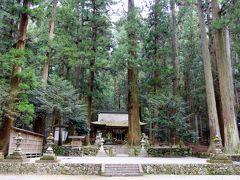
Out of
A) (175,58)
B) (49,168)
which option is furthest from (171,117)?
(49,168)

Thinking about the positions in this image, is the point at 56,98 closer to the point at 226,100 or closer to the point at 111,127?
the point at 226,100

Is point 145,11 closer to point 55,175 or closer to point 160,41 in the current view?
point 160,41

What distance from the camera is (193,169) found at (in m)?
7.81

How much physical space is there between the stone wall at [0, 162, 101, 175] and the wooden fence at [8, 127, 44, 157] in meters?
1.87

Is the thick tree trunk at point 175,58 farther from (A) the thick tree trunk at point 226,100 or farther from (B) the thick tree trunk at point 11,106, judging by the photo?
(B) the thick tree trunk at point 11,106

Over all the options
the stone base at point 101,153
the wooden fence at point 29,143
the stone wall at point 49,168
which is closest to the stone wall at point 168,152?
the stone base at point 101,153

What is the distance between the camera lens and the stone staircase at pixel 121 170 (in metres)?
7.45

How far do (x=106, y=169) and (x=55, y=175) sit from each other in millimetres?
1574

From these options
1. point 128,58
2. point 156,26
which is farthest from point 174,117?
point 156,26

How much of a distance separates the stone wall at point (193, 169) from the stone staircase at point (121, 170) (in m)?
0.30

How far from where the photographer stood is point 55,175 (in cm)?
751

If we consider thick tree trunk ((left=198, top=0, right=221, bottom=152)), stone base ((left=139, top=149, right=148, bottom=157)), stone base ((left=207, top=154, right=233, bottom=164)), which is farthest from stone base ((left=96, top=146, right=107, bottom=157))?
stone base ((left=207, top=154, right=233, bottom=164))

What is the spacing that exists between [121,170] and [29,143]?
569 centimetres

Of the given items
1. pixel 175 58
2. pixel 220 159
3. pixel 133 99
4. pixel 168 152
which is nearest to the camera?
pixel 220 159
